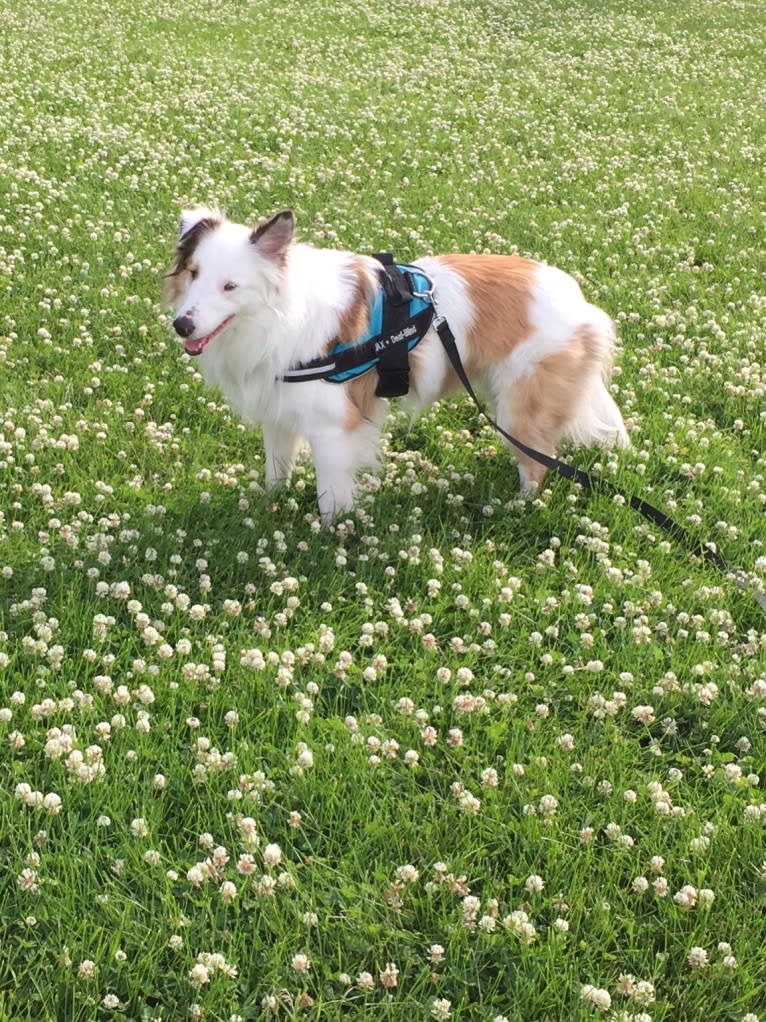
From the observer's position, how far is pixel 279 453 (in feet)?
19.7

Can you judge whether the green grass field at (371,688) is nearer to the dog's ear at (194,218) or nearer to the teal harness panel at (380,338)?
the teal harness panel at (380,338)

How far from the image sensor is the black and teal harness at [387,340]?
5547mm

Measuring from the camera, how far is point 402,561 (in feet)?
17.4

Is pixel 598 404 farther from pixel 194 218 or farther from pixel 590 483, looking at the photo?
pixel 194 218

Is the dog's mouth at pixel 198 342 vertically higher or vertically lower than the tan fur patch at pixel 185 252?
lower

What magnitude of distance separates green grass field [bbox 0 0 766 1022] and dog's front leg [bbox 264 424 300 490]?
0.18 meters

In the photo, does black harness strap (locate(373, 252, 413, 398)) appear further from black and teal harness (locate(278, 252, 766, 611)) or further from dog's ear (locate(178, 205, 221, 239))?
dog's ear (locate(178, 205, 221, 239))

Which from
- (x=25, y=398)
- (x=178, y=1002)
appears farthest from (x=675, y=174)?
(x=178, y=1002)

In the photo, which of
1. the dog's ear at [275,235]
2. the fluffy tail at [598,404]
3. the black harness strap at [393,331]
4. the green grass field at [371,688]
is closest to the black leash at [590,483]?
the green grass field at [371,688]

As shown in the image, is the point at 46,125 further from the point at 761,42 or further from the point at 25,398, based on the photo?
the point at 761,42

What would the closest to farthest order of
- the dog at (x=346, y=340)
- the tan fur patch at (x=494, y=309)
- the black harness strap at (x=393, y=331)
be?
the dog at (x=346, y=340), the black harness strap at (x=393, y=331), the tan fur patch at (x=494, y=309)

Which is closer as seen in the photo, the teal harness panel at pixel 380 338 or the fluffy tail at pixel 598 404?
the teal harness panel at pixel 380 338

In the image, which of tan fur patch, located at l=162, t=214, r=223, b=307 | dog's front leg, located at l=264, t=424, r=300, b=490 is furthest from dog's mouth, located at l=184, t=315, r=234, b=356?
dog's front leg, located at l=264, t=424, r=300, b=490

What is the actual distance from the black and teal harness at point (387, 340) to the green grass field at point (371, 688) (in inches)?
34.1
